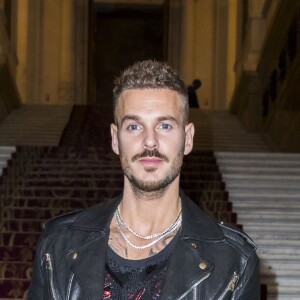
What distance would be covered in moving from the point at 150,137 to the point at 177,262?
34 cm

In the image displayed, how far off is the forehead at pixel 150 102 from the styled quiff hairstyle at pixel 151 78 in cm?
1

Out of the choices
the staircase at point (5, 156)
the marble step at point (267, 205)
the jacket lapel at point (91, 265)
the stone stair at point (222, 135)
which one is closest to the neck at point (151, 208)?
the jacket lapel at point (91, 265)

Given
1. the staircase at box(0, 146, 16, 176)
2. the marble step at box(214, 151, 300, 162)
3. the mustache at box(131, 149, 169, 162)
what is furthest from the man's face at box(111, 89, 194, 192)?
the marble step at box(214, 151, 300, 162)

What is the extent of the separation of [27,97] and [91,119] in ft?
20.2

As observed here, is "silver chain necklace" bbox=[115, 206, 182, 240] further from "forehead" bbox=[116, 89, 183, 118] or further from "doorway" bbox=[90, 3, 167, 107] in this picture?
"doorway" bbox=[90, 3, 167, 107]

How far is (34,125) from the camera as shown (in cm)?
1239

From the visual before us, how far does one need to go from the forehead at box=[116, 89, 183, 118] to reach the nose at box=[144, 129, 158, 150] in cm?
5

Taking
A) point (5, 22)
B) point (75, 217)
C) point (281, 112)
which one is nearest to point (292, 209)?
point (281, 112)

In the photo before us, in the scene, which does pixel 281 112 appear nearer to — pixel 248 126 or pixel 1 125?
pixel 248 126

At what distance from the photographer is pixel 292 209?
7250 millimetres

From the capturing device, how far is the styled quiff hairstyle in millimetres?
2004

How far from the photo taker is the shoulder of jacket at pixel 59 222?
83.0 inches

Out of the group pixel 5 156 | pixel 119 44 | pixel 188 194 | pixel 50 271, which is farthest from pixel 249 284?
pixel 119 44

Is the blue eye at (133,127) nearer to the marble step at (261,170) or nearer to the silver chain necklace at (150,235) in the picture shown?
the silver chain necklace at (150,235)
